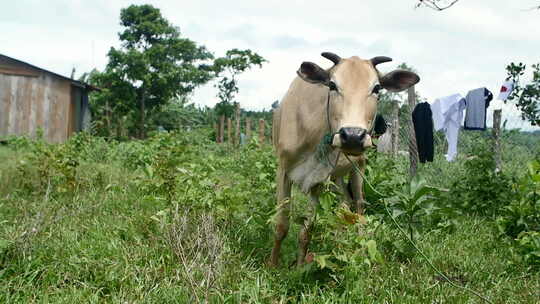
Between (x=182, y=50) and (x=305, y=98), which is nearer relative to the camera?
(x=305, y=98)

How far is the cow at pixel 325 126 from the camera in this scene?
298cm

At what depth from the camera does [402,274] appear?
329cm

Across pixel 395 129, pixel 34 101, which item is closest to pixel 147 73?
pixel 34 101

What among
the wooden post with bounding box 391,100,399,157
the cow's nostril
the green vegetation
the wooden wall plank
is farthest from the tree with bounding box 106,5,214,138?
the cow's nostril

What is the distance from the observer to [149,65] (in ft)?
68.0

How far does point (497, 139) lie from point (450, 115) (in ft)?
3.12

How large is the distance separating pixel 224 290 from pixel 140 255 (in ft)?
2.65

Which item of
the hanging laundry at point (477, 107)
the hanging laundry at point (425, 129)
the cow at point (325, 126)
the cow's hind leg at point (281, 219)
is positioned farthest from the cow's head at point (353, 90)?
the hanging laundry at point (477, 107)

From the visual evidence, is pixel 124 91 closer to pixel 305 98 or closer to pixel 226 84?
pixel 226 84

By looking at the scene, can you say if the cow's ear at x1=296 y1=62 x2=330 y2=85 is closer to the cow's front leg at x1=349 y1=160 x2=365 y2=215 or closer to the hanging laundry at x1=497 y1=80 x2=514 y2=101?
the cow's front leg at x1=349 y1=160 x2=365 y2=215

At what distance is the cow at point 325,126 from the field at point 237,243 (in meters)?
0.25

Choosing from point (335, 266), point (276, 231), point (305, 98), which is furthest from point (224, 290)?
point (305, 98)

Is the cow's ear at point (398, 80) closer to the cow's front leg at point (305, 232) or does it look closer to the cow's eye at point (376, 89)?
the cow's eye at point (376, 89)

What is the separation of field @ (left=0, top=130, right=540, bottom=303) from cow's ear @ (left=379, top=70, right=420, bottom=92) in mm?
825
